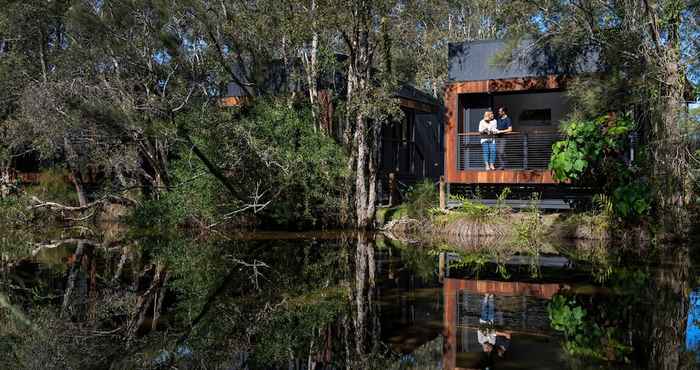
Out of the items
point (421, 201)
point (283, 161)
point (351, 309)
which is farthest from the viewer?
point (421, 201)

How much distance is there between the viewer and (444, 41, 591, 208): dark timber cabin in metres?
15.0

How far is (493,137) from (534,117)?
11.8 feet

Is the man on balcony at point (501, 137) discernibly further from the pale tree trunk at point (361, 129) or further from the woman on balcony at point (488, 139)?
the pale tree trunk at point (361, 129)

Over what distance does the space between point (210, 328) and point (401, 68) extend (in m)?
14.8

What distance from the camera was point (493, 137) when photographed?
15383 mm

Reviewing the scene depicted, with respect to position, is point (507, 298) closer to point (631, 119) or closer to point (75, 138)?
point (631, 119)

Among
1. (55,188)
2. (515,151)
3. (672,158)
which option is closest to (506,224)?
A: (515,151)

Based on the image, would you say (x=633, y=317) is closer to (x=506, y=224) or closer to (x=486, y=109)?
(x=506, y=224)

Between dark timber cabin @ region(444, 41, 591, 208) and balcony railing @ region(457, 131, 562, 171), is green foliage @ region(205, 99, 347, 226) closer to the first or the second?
dark timber cabin @ region(444, 41, 591, 208)

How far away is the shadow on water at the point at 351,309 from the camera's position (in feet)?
15.1

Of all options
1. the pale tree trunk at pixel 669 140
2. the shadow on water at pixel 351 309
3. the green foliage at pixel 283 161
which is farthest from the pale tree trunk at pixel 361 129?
the pale tree trunk at pixel 669 140

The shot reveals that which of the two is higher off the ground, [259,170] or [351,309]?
[259,170]

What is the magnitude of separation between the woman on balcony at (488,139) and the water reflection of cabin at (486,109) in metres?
0.20

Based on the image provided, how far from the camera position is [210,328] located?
18.0 feet
